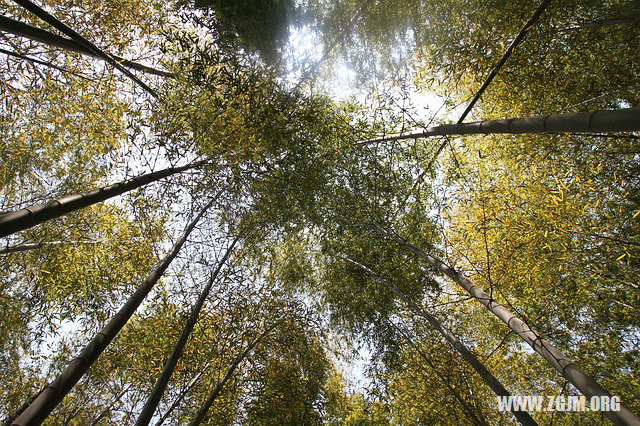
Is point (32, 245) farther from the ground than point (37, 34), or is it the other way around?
point (37, 34)

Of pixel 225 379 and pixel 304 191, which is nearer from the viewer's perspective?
pixel 225 379

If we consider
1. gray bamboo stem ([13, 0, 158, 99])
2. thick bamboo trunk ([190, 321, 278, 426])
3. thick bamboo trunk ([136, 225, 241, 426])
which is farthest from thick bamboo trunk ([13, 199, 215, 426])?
gray bamboo stem ([13, 0, 158, 99])

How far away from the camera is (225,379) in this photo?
10.8 feet

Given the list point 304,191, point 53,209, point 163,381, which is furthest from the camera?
point 304,191

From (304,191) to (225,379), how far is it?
2.35 metres

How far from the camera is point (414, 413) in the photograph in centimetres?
443

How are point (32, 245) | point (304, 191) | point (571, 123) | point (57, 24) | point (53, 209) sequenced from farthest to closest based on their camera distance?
point (304, 191) → point (32, 245) → point (57, 24) → point (53, 209) → point (571, 123)

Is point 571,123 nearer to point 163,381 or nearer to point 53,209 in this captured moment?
point 53,209

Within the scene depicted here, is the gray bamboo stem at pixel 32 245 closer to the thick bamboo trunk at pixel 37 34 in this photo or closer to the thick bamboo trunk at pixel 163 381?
the thick bamboo trunk at pixel 163 381

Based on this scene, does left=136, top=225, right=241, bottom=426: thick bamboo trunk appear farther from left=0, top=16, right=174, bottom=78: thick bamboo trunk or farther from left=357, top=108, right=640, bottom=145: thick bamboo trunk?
left=357, top=108, right=640, bottom=145: thick bamboo trunk

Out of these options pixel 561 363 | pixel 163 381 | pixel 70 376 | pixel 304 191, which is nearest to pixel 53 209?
pixel 70 376

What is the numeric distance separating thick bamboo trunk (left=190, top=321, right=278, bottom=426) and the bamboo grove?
0.16ft

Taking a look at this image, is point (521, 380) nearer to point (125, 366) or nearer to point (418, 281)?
point (418, 281)

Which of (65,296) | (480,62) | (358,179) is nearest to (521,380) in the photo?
(358,179)
